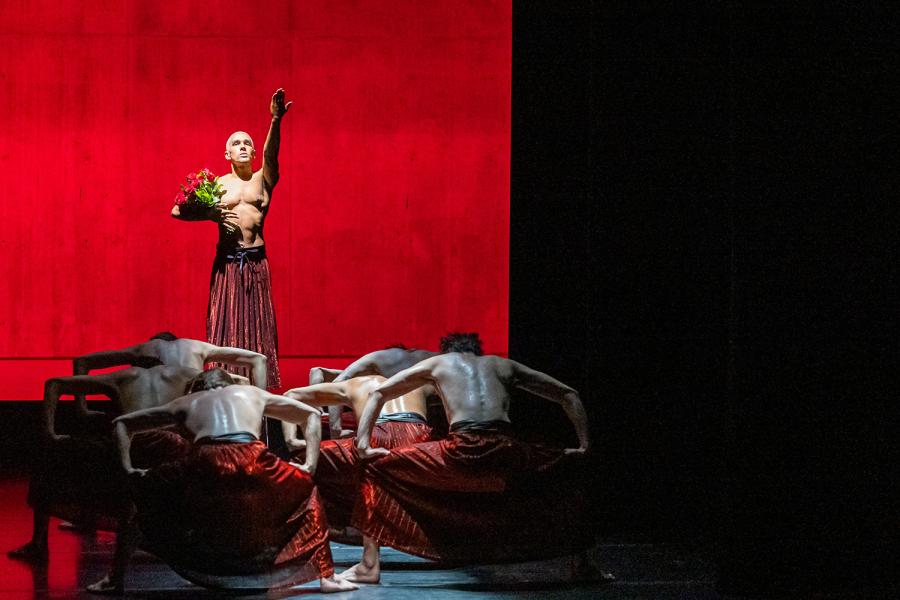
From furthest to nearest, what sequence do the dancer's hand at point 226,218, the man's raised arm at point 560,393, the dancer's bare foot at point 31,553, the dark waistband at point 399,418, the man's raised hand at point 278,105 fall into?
1. the dancer's hand at point 226,218
2. the man's raised hand at point 278,105
3. the dark waistband at point 399,418
4. the dancer's bare foot at point 31,553
5. the man's raised arm at point 560,393

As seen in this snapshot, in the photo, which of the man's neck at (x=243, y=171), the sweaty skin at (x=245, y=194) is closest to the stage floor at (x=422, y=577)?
the sweaty skin at (x=245, y=194)

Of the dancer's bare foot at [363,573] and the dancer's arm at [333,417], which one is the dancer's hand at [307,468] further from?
the dancer's arm at [333,417]

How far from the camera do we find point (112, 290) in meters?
8.47

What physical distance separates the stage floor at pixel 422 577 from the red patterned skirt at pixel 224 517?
0.30 ft

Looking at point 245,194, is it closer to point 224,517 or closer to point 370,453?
point 370,453

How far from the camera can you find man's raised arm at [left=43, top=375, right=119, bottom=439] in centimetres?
496

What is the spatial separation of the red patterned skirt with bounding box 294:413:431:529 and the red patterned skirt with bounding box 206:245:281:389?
1.49m

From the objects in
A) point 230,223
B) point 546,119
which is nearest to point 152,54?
point 230,223

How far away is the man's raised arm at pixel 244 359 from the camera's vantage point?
5711 mm

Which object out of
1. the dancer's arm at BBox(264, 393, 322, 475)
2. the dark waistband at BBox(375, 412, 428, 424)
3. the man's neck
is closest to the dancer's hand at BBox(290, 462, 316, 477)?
the dancer's arm at BBox(264, 393, 322, 475)

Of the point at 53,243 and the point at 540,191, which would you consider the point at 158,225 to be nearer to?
the point at 53,243

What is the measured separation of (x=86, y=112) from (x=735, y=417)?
18.5 feet

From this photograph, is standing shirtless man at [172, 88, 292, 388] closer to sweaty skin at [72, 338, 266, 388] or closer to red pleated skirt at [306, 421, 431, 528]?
sweaty skin at [72, 338, 266, 388]

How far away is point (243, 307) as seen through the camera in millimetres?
6578
